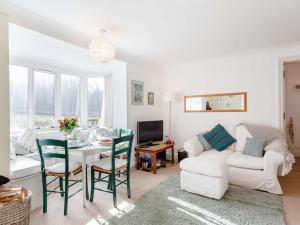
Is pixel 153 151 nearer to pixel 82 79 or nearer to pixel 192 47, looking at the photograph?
pixel 192 47

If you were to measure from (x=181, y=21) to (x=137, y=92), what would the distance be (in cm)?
208

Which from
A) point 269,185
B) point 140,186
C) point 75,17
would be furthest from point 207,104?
point 75,17

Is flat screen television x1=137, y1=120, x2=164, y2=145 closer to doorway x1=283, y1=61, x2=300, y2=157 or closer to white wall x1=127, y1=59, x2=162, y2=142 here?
white wall x1=127, y1=59, x2=162, y2=142

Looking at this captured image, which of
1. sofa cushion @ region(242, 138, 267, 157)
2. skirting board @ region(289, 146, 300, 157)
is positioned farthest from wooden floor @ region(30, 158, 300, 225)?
skirting board @ region(289, 146, 300, 157)

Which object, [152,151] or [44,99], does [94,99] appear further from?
[152,151]

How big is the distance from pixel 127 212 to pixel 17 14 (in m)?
2.69

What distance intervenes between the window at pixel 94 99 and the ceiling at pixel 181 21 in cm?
148

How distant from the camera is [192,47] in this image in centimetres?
360

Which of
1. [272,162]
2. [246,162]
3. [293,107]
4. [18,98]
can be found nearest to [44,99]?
[18,98]

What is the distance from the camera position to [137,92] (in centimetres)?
436

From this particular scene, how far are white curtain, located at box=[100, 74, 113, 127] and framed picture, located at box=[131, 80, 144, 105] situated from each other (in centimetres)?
55

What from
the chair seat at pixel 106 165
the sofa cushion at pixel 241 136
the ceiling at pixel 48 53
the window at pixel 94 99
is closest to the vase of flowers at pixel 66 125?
the chair seat at pixel 106 165

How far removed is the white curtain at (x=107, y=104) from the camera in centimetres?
439

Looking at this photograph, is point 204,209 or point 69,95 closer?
point 204,209
